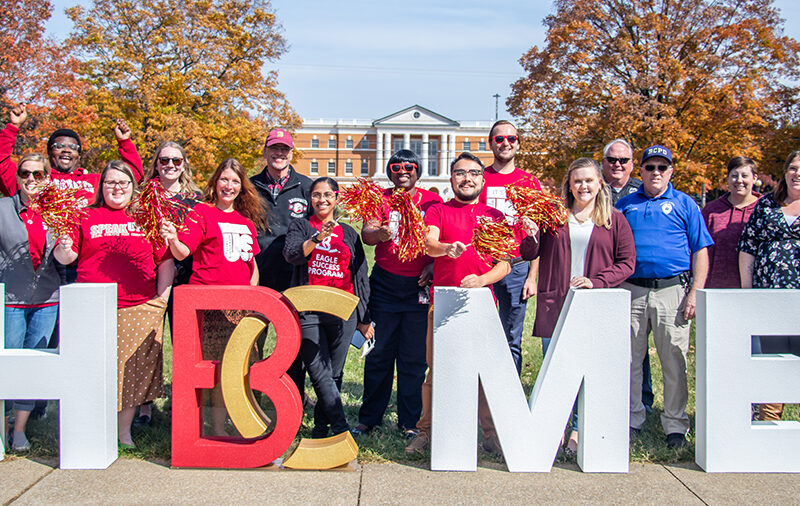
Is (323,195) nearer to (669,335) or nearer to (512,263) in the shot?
(512,263)

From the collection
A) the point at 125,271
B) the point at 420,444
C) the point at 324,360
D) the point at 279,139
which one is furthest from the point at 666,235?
the point at 125,271

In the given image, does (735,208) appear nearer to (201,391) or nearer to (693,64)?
(201,391)

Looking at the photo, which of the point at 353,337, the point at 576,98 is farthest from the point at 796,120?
the point at 353,337

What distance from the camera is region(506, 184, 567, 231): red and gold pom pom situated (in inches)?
152

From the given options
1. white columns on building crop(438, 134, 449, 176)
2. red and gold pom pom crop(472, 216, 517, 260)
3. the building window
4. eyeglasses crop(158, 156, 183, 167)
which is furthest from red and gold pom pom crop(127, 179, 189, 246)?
the building window

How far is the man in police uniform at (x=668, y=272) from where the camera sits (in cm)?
446

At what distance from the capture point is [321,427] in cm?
432

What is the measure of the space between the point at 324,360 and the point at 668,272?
260 cm

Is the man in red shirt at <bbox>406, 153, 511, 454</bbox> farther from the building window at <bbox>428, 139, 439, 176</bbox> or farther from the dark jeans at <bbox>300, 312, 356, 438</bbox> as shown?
the building window at <bbox>428, 139, 439, 176</bbox>

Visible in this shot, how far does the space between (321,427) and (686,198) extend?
126 inches

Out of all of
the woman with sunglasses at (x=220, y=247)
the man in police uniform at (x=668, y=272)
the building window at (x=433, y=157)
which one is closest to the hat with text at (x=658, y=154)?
the man in police uniform at (x=668, y=272)

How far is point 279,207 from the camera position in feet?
16.0

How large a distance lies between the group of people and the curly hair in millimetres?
11

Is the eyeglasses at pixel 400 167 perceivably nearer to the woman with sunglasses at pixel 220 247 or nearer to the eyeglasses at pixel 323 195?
the eyeglasses at pixel 323 195
